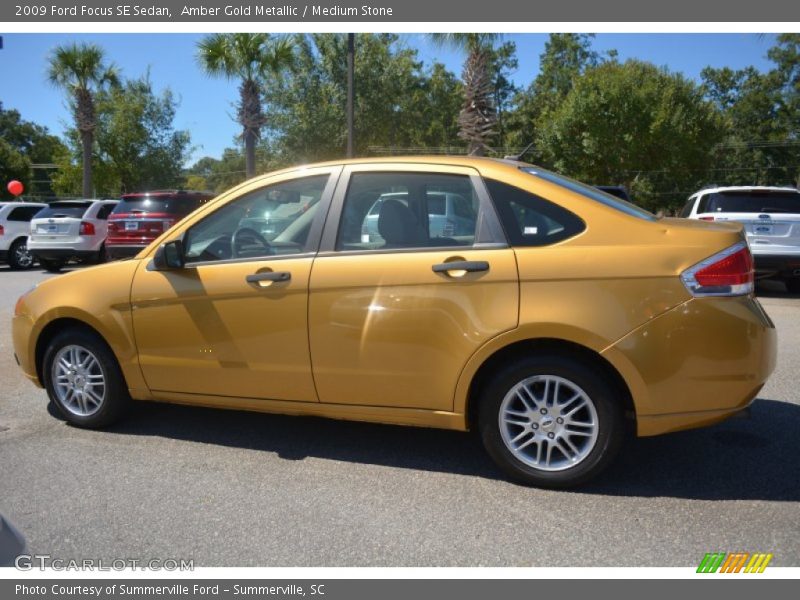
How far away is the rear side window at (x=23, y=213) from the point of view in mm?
16219

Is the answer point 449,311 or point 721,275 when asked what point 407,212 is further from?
point 721,275

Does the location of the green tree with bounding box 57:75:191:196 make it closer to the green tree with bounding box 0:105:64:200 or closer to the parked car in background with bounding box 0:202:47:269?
the parked car in background with bounding box 0:202:47:269

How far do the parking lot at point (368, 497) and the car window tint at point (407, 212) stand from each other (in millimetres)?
1367

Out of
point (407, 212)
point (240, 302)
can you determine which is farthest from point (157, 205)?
point (407, 212)

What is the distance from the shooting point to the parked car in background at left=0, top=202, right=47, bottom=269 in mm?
16078

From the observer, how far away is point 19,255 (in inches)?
648

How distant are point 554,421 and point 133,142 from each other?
36745 millimetres

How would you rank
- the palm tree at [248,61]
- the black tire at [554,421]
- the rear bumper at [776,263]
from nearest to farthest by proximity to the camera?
the black tire at [554,421] → the rear bumper at [776,263] → the palm tree at [248,61]

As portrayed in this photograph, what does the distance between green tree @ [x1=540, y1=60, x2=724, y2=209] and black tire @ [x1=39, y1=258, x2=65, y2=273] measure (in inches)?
1131

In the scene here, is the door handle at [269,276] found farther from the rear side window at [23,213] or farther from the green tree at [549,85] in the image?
the green tree at [549,85]

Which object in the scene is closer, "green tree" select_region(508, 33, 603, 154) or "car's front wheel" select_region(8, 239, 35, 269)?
"car's front wheel" select_region(8, 239, 35, 269)

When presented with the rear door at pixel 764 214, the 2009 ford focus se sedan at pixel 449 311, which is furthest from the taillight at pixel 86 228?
the rear door at pixel 764 214

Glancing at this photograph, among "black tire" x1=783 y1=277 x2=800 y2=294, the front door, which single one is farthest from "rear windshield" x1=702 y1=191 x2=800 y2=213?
the front door

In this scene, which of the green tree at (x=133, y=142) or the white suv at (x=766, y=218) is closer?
the white suv at (x=766, y=218)
